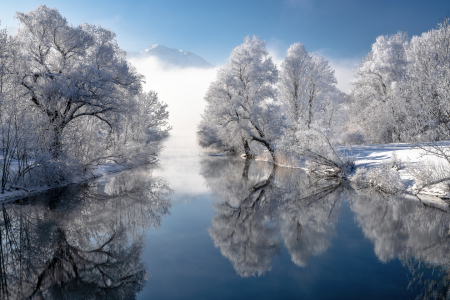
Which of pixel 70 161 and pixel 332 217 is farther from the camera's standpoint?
pixel 70 161

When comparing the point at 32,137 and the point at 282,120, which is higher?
the point at 282,120

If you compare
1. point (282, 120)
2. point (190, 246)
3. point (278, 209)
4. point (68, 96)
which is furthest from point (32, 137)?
point (282, 120)

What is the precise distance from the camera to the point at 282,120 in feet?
78.7

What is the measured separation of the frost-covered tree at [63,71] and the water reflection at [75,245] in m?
5.23

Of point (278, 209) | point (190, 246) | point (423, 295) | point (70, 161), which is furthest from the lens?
point (70, 161)

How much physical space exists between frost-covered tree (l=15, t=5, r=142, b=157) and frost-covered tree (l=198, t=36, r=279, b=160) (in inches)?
378

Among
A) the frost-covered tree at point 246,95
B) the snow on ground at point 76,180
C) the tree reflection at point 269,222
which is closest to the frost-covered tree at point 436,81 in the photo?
the tree reflection at point 269,222

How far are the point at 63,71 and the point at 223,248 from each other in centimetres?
1445

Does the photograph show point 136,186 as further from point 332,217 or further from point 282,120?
point 282,120

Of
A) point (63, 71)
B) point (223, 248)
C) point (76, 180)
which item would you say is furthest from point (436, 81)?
point (63, 71)

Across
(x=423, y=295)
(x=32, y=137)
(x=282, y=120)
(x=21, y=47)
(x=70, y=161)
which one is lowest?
(x=423, y=295)

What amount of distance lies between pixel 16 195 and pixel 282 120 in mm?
19291

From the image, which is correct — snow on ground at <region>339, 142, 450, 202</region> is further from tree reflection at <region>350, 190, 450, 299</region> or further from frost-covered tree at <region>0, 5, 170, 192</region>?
frost-covered tree at <region>0, 5, 170, 192</region>

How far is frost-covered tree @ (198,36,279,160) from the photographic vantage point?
24.8 meters
